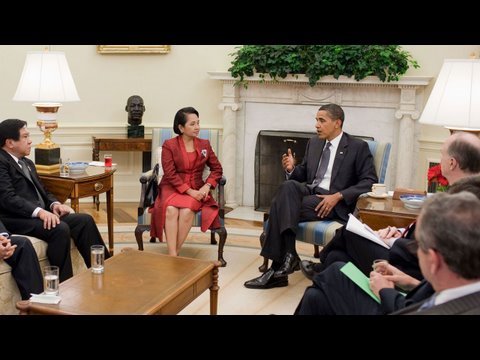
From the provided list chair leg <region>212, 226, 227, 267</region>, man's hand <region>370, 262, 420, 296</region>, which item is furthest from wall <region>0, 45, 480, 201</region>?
man's hand <region>370, 262, 420, 296</region>

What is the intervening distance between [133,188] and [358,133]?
8.54 ft

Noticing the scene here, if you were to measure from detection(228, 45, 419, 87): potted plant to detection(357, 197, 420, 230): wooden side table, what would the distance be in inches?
90.3

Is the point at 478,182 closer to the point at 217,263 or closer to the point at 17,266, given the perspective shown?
the point at 217,263

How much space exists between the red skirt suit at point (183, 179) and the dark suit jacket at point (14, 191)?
982mm

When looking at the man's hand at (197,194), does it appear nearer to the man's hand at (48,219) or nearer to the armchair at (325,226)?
the armchair at (325,226)

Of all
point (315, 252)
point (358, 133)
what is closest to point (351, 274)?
point (315, 252)

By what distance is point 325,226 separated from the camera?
4238mm

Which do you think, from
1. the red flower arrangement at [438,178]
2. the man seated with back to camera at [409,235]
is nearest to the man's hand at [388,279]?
the man seated with back to camera at [409,235]

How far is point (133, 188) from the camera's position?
22.7ft

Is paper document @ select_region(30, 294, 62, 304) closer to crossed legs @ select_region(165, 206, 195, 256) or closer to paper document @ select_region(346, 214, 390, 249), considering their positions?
paper document @ select_region(346, 214, 390, 249)

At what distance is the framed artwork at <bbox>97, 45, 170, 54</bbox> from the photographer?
6605 millimetres

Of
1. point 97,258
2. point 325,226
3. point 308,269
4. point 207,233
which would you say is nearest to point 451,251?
point 97,258

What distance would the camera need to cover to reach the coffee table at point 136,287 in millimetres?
2812

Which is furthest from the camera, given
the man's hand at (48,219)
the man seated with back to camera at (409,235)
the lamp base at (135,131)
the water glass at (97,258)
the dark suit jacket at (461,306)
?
the lamp base at (135,131)
